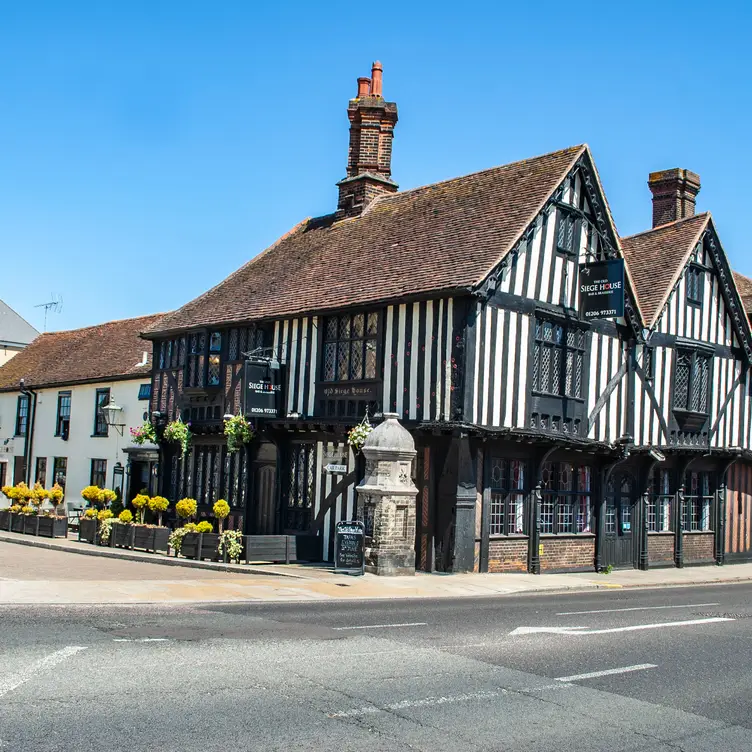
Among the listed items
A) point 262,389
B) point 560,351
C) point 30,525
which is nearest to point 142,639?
point 262,389

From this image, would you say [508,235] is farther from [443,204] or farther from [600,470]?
[600,470]

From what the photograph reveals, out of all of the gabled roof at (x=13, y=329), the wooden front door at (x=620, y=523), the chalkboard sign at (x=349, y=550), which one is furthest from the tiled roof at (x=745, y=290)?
the gabled roof at (x=13, y=329)

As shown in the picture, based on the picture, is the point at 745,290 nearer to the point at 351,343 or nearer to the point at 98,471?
the point at 351,343

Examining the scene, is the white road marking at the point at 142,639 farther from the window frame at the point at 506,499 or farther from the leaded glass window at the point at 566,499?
the leaded glass window at the point at 566,499

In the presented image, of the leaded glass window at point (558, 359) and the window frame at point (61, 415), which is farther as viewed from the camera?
the window frame at point (61, 415)

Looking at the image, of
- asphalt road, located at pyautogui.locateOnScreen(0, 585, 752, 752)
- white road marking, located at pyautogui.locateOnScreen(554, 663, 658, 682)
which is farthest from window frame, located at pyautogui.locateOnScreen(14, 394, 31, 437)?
white road marking, located at pyautogui.locateOnScreen(554, 663, 658, 682)

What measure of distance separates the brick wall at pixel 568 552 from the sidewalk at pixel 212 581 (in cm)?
42

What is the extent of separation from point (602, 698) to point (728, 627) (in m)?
5.41

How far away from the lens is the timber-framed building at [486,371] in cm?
2000

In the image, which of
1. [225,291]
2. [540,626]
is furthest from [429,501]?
[225,291]

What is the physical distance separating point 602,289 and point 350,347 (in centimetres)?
590

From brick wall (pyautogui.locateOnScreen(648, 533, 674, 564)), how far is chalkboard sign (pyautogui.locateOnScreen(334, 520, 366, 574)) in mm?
9620

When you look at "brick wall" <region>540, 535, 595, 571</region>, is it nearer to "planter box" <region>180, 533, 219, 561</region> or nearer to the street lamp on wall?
"planter box" <region>180, 533, 219, 561</region>

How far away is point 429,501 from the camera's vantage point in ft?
65.0
